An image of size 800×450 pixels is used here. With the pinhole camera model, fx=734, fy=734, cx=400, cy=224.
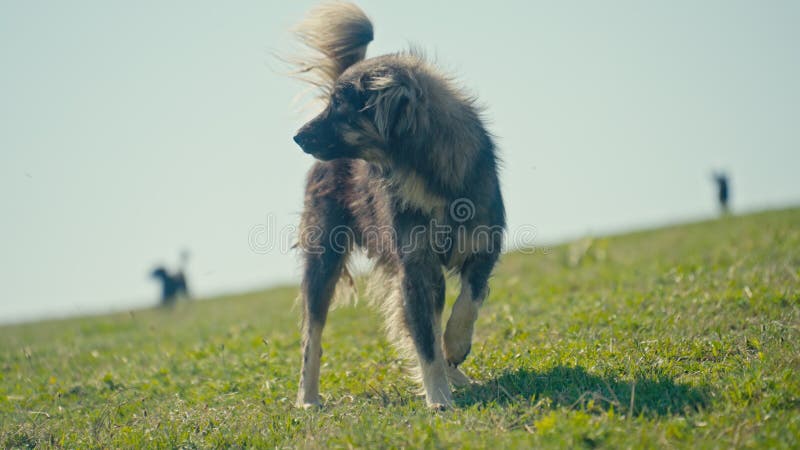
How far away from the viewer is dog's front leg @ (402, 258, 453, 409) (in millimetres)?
4895

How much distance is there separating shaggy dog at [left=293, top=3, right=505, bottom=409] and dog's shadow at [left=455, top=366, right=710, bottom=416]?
320mm

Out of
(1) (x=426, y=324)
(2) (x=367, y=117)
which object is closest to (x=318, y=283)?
(1) (x=426, y=324)

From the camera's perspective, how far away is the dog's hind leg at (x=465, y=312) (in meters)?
Answer: 5.22

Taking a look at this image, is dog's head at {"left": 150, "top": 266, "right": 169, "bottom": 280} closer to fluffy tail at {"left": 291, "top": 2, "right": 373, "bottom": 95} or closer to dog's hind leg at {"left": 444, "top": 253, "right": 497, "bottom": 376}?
fluffy tail at {"left": 291, "top": 2, "right": 373, "bottom": 95}

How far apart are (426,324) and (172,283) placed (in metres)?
17.7

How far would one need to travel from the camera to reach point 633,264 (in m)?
A: 11.3

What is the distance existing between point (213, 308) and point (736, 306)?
41.2ft


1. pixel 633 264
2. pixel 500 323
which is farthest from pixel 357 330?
pixel 633 264

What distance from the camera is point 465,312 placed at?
521 centimetres

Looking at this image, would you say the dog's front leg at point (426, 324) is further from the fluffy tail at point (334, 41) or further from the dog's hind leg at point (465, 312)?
the fluffy tail at point (334, 41)

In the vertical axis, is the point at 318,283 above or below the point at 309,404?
above

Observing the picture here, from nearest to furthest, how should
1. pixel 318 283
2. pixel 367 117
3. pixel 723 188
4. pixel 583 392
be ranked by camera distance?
pixel 583 392 < pixel 367 117 < pixel 318 283 < pixel 723 188

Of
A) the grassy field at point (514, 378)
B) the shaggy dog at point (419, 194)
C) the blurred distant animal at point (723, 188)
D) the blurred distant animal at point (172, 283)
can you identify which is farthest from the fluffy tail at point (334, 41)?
the blurred distant animal at point (723, 188)

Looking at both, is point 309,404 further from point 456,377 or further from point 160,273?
point 160,273
